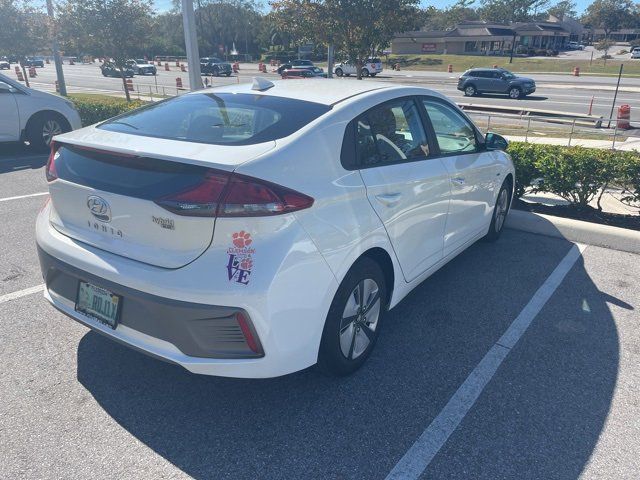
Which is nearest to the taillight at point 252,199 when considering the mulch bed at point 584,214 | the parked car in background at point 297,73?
the mulch bed at point 584,214

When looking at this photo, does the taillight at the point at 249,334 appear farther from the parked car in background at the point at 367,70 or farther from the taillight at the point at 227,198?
the parked car in background at the point at 367,70

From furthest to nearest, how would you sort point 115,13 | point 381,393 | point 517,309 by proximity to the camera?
point 115,13
point 517,309
point 381,393

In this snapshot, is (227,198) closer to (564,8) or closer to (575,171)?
(575,171)

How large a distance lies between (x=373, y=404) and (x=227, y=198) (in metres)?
1.45

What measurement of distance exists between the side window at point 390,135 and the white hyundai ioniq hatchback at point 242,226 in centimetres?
1

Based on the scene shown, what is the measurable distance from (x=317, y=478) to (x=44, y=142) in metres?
9.23

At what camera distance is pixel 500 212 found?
5.40 m

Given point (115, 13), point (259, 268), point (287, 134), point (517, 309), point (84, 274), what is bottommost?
point (517, 309)

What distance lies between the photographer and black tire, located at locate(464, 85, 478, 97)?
27.5 m

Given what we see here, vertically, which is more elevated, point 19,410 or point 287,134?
point 287,134

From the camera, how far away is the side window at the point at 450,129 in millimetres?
3963

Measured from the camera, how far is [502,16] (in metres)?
106

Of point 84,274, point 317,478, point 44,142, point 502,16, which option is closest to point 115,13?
point 44,142

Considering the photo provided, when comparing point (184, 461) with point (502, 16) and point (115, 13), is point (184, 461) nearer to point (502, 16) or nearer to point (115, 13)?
point (115, 13)
